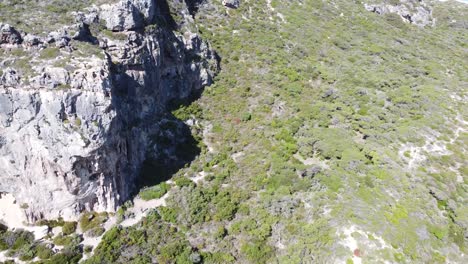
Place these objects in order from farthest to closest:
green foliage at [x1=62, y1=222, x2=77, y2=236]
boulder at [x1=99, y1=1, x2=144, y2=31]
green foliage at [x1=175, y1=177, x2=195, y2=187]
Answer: boulder at [x1=99, y1=1, x2=144, y2=31]
green foliage at [x1=175, y1=177, x2=195, y2=187]
green foliage at [x1=62, y1=222, x2=77, y2=236]

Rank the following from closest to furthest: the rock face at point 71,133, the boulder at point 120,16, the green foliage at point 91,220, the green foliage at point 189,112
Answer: the rock face at point 71,133
the green foliage at point 91,220
the boulder at point 120,16
the green foliage at point 189,112

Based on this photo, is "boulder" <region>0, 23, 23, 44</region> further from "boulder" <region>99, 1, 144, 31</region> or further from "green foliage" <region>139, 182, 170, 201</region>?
"green foliage" <region>139, 182, 170, 201</region>

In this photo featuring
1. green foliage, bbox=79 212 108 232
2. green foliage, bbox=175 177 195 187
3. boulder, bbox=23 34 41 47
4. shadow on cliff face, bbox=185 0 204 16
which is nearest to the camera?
boulder, bbox=23 34 41 47

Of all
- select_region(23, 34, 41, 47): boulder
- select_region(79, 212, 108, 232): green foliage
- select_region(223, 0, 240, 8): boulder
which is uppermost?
select_region(223, 0, 240, 8): boulder

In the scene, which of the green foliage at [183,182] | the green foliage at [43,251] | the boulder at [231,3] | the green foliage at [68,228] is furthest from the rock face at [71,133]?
the boulder at [231,3]

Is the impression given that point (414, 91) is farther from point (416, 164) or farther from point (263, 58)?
point (263, 58)

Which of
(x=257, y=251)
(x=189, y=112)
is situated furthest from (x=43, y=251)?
(x=189, y=112)

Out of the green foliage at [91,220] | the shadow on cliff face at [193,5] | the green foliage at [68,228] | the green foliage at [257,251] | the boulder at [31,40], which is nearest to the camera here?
the green foliage at [257,251]

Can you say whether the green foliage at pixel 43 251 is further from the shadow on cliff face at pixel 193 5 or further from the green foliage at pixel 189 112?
the shadow on cliff face at pixel 193 5

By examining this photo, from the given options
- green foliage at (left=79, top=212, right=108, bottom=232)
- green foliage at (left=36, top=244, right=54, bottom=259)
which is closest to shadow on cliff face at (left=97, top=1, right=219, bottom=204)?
green foliage at (left=79, top=212, right=108, bottom=232)
